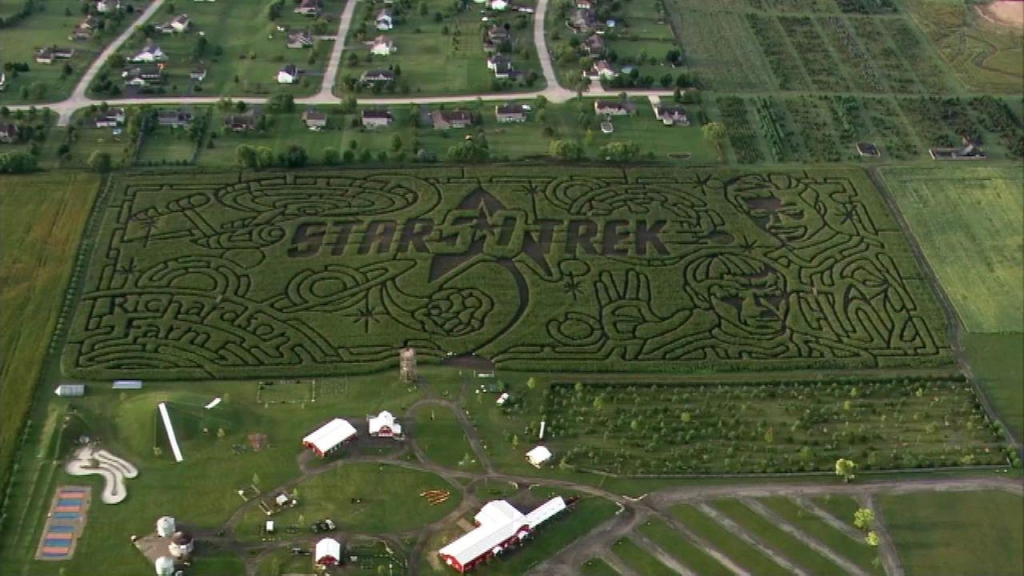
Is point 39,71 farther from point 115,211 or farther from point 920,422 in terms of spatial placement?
point 920,422

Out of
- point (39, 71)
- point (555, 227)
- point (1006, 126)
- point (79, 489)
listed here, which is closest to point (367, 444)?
point (79, 489)

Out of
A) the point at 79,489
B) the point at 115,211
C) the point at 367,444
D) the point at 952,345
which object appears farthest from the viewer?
the point at 115,211

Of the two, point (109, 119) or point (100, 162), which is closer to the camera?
point (100, 162)

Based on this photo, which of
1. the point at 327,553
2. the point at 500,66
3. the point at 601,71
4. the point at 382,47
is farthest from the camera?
the point at 382,47

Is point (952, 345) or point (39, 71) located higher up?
point (39, 71)

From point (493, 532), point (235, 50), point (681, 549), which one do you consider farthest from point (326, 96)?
point (681, 549)

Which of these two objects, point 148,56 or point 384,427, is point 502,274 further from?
point 148,56

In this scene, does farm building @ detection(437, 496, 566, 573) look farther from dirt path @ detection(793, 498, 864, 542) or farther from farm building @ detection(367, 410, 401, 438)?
dirt path @ detection(793, 498, 864, 542)
